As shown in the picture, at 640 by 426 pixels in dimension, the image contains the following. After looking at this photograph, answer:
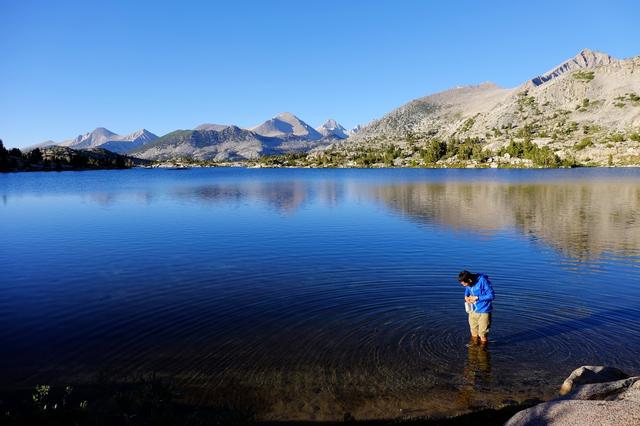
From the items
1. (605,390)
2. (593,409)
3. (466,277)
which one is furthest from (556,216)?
(593,409)

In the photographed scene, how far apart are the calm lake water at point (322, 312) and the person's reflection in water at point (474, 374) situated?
0.07 meters

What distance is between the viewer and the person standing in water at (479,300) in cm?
1767

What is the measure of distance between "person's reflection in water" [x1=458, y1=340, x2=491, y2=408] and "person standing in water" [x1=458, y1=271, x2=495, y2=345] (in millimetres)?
629

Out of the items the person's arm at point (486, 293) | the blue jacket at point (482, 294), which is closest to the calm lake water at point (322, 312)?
the blue jacket at point (482, 294)

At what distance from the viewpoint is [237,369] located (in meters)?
16.5

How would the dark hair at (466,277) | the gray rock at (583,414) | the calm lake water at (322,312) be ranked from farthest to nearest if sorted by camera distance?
the dark hair at (466,277)
the calm lake water at (322,312)
the gray rock at (583,414)

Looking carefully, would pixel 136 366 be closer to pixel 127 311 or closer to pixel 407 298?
pixel 127 311

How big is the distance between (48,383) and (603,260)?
3611 centimetres

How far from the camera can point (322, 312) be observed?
22562 mm

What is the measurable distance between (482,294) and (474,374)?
3321 mm

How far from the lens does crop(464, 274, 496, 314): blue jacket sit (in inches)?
696

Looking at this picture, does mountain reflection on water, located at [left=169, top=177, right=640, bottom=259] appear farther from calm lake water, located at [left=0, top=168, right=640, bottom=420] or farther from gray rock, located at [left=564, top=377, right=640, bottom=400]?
gray rock, located at [left=564, top=377, right=640, bottom=400]

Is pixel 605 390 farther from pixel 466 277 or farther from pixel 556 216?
pixel 556 216

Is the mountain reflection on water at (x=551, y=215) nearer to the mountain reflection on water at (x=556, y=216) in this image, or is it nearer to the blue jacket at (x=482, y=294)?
the mountain reflection on water at (x=556, y=216)
